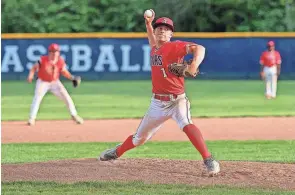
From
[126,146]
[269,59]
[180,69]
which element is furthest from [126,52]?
[180,69]

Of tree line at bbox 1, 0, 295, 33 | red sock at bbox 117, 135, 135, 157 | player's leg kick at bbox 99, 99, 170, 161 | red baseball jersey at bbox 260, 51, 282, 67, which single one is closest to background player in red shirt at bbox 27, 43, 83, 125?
red sock at bbox 117, 135, 135, 157

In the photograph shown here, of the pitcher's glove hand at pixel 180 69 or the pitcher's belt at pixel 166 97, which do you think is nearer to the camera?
the pitcher's glove hand at pixel 180 69

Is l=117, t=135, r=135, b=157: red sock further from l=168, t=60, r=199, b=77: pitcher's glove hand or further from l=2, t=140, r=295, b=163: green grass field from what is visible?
l=2, t=140, r=295, b=163: green grass field

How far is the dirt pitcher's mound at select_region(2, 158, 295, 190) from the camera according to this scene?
9773 mm

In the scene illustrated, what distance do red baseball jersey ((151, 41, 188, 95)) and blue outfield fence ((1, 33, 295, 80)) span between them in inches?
856

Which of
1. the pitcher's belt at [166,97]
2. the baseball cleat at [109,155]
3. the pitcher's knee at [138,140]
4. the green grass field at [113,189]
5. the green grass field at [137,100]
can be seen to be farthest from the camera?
the green grass field at [137,100]

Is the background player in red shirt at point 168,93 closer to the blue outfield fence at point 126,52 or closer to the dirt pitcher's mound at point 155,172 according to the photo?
the dirt pitcher's mound at point 155,172

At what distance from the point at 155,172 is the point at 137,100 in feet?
47.9

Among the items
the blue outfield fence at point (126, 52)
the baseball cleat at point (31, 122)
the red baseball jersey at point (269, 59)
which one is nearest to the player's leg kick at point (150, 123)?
the baseball cleat at point (31, 122)

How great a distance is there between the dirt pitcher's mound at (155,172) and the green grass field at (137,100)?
920 centimetres

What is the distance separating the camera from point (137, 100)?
24.9 metres

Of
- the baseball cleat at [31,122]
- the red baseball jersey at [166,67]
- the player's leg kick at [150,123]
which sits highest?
the red baseball jersey at [166,67]

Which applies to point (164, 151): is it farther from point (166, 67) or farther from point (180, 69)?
point (180, 69)

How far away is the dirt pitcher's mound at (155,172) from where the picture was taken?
977cm
